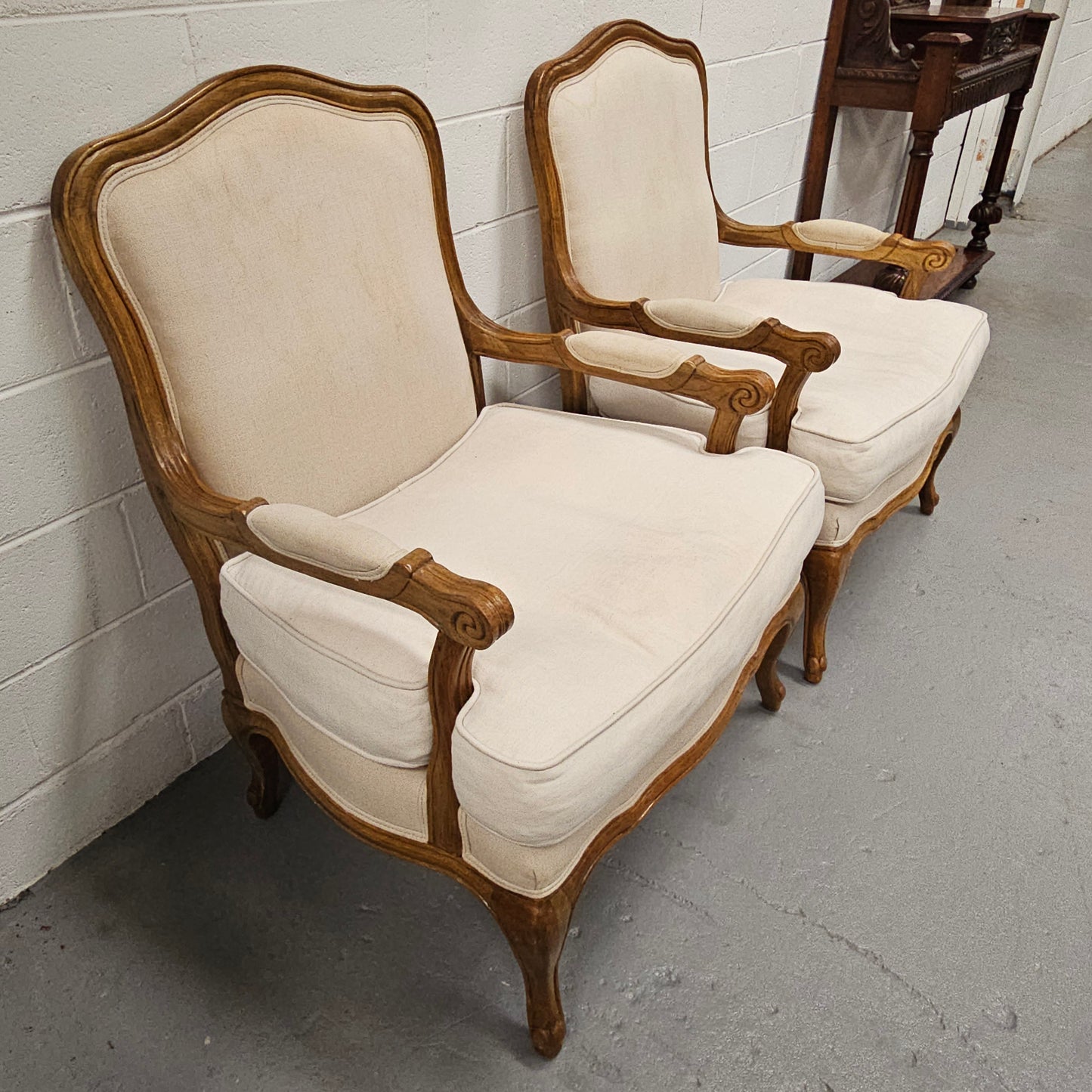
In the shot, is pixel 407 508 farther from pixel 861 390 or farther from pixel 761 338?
pixel 861 390

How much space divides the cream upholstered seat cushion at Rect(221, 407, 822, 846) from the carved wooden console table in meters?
1.51

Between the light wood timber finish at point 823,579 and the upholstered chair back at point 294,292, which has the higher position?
the upholstered chair back at point 294,292

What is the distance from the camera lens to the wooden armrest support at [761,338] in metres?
1.32

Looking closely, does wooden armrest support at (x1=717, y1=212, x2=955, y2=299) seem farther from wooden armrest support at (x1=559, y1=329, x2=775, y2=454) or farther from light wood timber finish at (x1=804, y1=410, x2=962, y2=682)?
wooden armrest support at (x1=559, y1=329, x2=775, y2=454)

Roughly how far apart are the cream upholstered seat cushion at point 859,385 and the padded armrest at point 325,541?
0.80 meters

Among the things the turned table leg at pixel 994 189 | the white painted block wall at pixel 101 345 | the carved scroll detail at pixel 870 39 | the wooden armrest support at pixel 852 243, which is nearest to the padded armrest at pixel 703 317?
the white painted block wall at pixel 101 345

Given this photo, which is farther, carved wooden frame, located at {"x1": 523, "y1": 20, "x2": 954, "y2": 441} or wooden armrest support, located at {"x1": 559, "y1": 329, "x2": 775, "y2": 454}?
carved wooden frame, located at {"x1": 523, "y1": 20, "x2": 954, "y2": 441}

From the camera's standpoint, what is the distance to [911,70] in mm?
2236

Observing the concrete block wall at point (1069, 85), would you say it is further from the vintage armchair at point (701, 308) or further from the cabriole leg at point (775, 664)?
the cabriole leg at point (775, 664)

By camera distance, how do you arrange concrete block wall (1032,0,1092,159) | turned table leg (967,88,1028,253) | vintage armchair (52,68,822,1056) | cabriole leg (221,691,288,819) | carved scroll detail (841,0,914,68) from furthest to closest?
concrete block wall (1032,0,1092,159)
turned table leg (967,88,1028,253)
carved scroll detail (841,0,914,68)
cabriole leg (221,691,288,819)
vintage armchair (52,68,822,1056)

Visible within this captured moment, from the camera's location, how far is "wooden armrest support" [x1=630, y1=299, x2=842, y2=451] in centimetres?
132

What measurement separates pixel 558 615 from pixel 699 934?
517mm

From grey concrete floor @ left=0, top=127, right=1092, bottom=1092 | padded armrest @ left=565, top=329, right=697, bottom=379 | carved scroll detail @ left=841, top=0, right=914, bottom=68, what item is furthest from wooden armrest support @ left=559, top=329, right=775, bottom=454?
carved scroll detail @ left=841, top=0, right=914, bottom=68

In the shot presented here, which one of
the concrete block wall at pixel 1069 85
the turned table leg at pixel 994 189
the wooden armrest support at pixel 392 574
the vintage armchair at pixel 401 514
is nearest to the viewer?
the wooden armrest support at pixel 392 574
